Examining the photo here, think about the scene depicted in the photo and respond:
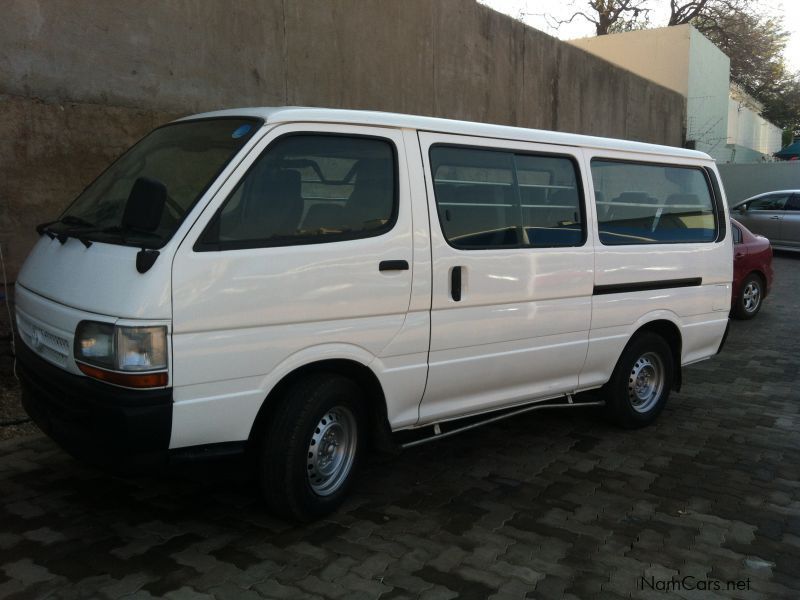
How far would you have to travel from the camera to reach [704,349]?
5.98 m

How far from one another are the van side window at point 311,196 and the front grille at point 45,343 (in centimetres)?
83

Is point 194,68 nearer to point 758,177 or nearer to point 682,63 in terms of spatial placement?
point 682,63

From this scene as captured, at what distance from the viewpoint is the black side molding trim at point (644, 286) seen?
16.3 feet

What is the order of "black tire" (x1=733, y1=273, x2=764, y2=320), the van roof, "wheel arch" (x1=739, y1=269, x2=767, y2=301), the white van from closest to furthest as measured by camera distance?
1. the white van
2. the van roof
3. "black tire" (x1=733, y1=273, x2=764, y2=320)
4. "wheel arch" (x1=739, y1=269, x2=767, y2=301)

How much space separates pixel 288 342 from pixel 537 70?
37.2 feet

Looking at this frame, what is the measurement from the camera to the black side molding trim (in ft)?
16.3

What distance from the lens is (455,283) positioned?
4.08m

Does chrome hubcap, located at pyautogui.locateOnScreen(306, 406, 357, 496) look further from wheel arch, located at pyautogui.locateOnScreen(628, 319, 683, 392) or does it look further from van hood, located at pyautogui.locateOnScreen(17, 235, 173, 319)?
wheel arch, located at pyautogui.locateOnScreen(628, 319, 683, 392)

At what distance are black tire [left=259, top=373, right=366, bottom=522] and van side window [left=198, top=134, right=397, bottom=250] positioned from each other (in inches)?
29.5

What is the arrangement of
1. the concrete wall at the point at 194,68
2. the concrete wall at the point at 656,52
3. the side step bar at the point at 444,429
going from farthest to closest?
the concrete wall at the point at 656,52
the concrete wall at the point at 194,68
the side step bar at the point at 444,429

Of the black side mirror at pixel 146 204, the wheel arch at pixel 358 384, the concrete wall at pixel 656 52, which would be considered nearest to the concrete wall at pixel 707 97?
the concrete wall at pixel 656 52

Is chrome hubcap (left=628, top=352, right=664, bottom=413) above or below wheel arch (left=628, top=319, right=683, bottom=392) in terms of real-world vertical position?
below

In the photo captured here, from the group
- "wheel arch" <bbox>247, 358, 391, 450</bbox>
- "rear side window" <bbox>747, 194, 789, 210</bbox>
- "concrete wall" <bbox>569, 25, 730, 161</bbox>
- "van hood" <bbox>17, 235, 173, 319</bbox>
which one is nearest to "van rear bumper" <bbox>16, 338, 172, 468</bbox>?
"van hood" <bbox>17, 235, 173, 319</bbox>

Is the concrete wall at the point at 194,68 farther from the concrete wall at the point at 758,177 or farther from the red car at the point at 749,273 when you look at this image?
the concrete wall at the point at 758,177
